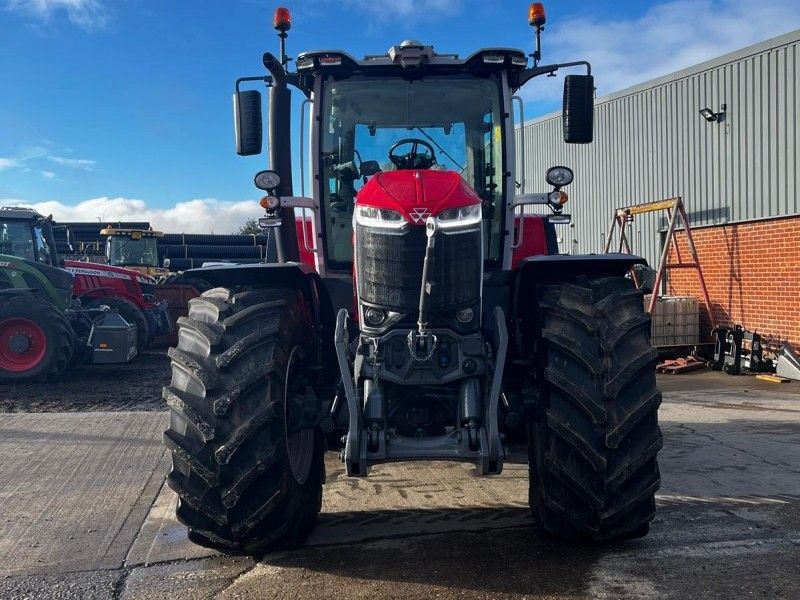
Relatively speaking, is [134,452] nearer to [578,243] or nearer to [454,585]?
[454,585]

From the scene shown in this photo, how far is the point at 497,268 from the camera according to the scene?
443 centimetres

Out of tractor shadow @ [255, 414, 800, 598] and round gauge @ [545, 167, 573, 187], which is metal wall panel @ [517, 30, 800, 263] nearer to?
tractor shadow @ [255, 414, 800, 598]

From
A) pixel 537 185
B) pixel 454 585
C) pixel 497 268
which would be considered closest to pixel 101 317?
pixel 497 268

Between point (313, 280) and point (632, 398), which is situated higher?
point (313, 280)

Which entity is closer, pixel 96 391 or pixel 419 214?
pixel 419 214

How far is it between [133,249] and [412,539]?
1630 cm

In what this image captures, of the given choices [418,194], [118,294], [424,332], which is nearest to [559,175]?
[418,194]

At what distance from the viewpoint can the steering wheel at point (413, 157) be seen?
433 centimetres

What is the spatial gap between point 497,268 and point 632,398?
1322 mm

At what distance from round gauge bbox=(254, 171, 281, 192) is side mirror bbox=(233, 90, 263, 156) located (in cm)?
25

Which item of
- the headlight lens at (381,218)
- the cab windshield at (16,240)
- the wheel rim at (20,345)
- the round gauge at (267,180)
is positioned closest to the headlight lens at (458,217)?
the headlight lens at (381,218)

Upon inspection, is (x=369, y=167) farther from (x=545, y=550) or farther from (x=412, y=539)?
(x=545, y=550)

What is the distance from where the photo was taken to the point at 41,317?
11.0 m

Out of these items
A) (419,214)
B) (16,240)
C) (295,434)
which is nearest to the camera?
(419,214)
